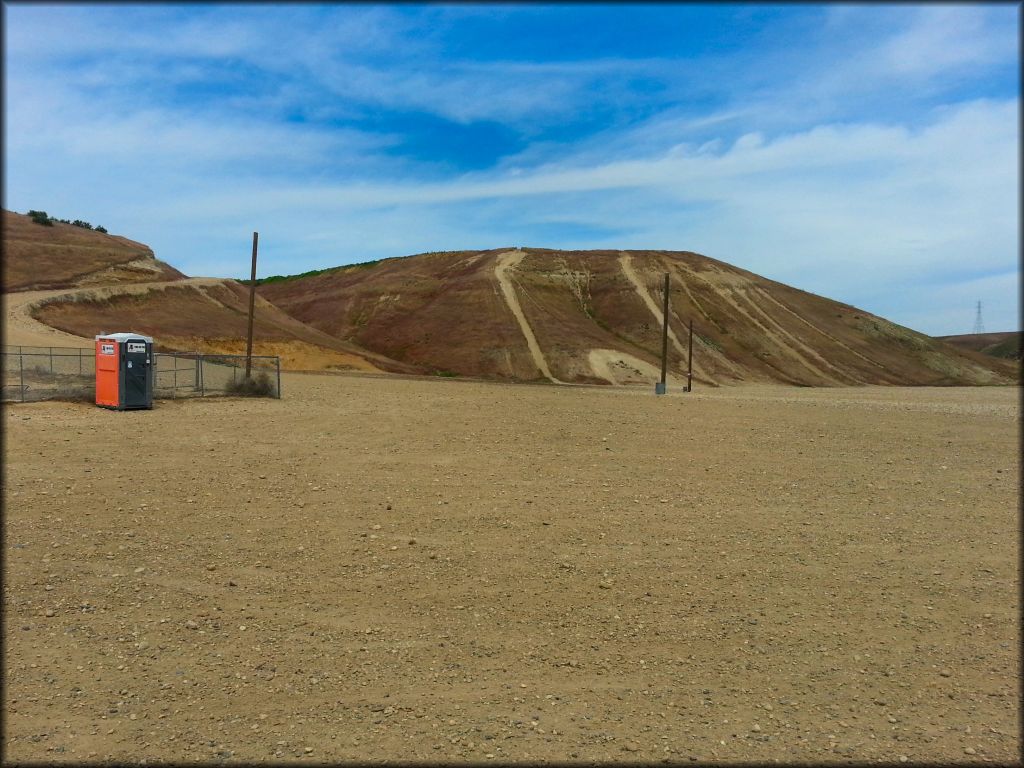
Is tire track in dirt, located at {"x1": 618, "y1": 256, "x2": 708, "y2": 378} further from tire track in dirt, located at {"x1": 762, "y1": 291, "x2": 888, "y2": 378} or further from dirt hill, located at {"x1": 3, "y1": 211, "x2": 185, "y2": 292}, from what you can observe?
dirt hill, located at {"x1": 3, "y1": 211, "x2": 185, "y2": 292}

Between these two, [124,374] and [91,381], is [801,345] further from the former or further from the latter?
[124,374]

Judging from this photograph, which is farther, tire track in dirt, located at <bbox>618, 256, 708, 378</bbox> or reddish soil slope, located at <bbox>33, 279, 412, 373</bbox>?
tire track in dirt, located at <bbox>618, 256, 708, 378</bbox>

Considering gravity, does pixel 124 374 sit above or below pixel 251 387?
above

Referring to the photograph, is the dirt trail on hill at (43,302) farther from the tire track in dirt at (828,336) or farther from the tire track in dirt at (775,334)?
the tire track in dirt at (828,336)

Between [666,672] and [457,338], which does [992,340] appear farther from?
[666,672]

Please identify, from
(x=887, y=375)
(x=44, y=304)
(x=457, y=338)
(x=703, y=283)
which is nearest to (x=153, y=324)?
(x=44, y=304)

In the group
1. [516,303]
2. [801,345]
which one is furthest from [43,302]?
[801,345]

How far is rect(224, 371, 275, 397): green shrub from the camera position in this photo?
909 inches

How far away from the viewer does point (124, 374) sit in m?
17.8

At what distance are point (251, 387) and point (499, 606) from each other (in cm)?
1838

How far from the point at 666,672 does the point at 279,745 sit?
118 inches

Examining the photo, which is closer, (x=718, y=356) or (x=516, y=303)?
(x=718, y=356)

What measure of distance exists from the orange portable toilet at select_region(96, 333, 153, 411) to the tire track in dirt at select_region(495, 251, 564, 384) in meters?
42.6

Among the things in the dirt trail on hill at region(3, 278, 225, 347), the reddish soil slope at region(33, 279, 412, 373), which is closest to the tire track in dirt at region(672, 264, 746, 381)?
the reddish soil slope at region(33, 279, 412, 373)
